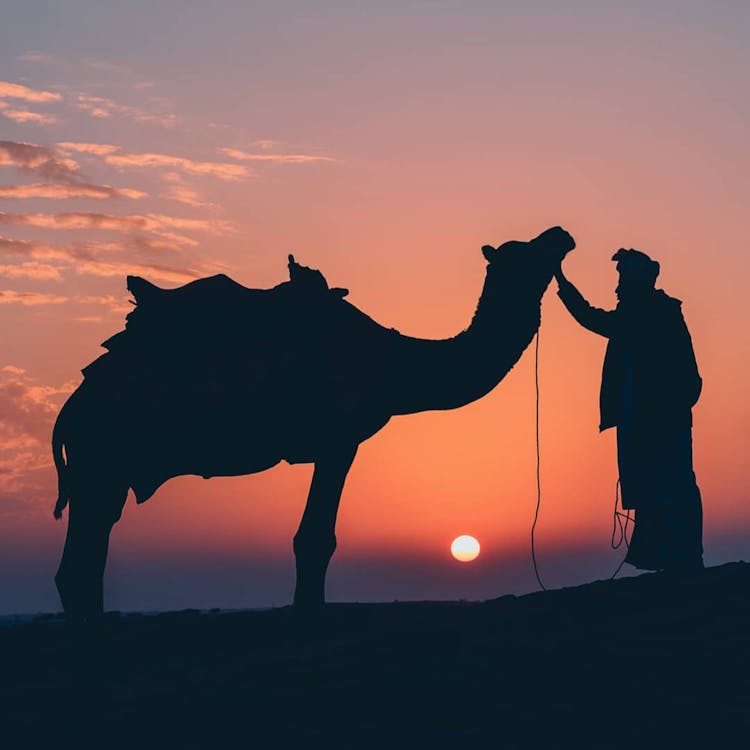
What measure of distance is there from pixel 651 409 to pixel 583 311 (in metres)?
1.46

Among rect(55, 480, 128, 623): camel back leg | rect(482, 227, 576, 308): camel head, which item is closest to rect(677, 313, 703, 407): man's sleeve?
rect(482, 227, 576, 308): camel head

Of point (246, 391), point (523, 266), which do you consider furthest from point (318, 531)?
point (523, 266)

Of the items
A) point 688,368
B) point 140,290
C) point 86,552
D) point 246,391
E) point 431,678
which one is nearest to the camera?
point 431,678

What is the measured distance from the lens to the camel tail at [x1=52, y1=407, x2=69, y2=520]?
57.6 feet

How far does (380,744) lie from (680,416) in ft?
23.6

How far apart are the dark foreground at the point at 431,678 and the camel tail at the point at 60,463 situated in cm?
185

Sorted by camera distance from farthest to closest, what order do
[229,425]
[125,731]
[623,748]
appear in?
[229,425] < [125,731] < [623,748]

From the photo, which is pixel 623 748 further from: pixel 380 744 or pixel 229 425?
pixel 229 425

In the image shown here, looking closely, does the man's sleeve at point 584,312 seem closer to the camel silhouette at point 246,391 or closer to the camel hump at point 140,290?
the camel silhouette at point 246,391

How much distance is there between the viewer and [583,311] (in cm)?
1811

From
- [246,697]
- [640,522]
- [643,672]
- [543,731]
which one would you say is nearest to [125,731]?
[246,697]

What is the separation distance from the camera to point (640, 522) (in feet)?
59.1

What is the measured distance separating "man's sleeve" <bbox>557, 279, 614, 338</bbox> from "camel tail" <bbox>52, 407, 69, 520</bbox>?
6297 millimetres

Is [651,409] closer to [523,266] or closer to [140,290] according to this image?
[523,266]
